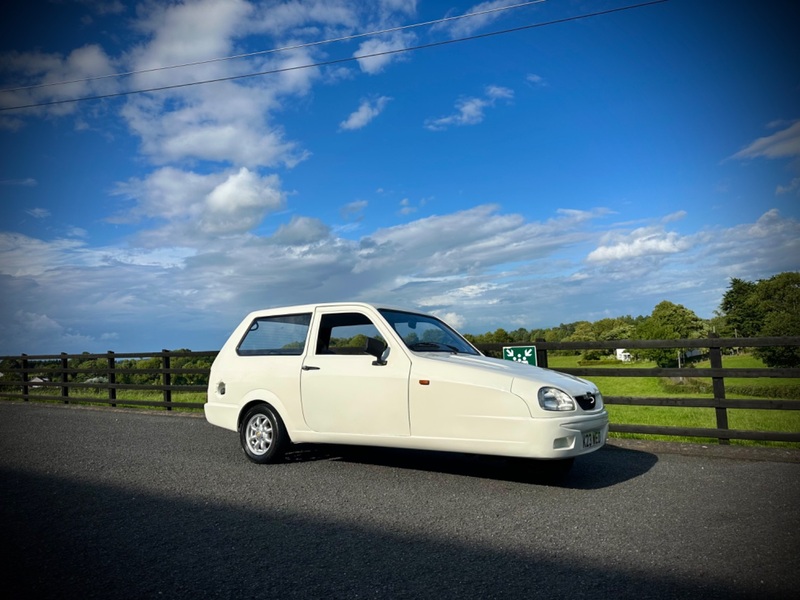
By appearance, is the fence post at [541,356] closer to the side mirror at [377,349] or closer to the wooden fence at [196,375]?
the wooden fence at [196,375]

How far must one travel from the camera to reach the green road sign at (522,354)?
9409 millimetres

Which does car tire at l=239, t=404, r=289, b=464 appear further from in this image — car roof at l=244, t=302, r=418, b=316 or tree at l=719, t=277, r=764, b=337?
tree at l=719, t=277, r=764, b=337

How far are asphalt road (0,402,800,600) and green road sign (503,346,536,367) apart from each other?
83.2 inches

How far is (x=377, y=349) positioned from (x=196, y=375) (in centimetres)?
856

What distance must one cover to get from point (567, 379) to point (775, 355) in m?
73.5

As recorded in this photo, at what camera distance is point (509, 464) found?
6.55 meters

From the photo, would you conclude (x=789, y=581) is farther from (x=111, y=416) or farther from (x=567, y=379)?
(x=111, y=416)

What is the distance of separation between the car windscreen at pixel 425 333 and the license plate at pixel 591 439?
69.9 inches

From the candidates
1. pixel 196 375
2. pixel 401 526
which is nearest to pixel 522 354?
pixel 401 526

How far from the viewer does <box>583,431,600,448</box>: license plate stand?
561 centimetres

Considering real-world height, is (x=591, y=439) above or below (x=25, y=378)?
below

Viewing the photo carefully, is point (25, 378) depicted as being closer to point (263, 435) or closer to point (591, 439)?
point (263, 435)

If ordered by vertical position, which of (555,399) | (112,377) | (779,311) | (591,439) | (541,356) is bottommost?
(591,439)

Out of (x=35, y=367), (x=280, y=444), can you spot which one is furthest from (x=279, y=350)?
(x=35, y=367)
